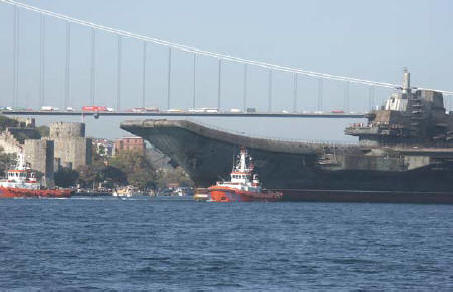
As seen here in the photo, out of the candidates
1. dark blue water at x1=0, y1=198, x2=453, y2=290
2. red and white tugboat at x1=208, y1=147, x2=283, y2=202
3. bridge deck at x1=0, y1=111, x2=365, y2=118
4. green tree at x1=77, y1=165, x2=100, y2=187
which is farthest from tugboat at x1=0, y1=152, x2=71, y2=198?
green tree at x1=77, y1=165, x2=100, y2=187

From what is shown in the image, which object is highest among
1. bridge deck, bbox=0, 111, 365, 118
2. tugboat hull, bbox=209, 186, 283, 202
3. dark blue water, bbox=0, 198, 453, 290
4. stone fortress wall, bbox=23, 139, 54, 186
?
bridge deck, bbox=0, 111, 365, 118

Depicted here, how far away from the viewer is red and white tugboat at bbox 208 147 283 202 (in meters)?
76.5

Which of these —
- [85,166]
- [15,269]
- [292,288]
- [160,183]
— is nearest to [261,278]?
[292,288]

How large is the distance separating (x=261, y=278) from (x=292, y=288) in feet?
6.11

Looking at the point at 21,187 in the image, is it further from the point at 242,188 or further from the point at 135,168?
the point at 135,168

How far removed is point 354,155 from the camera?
3120 inches

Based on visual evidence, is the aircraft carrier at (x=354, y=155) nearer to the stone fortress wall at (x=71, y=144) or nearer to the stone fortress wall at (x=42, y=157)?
the stone fortress wall at (x=42, y=157)

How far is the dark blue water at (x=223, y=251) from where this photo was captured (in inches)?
Result: 1222

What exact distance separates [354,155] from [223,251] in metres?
41.9

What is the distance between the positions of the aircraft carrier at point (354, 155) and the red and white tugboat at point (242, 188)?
0.99 meters

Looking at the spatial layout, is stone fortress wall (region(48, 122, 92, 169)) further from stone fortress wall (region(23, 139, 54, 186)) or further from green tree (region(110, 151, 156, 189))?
stone fortress wall (region(23, 139, 54, 186))

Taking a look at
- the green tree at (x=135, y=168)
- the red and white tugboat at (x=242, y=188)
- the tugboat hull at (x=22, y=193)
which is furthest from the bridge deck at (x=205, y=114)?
the red and white tugboat at (x=242, y=188)

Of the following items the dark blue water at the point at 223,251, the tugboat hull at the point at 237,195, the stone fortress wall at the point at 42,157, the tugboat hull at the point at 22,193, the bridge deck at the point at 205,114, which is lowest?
the dark blue water at the point at 223,251

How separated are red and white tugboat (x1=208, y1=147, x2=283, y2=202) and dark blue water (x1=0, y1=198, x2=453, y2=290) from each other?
15744 millimetres
